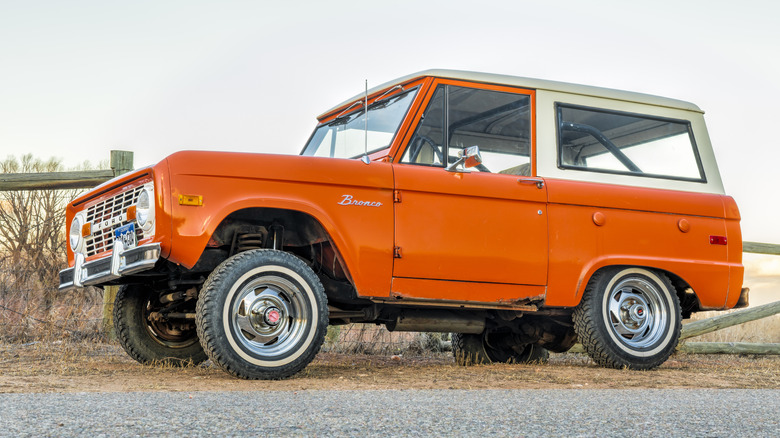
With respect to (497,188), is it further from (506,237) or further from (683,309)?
(683,309)

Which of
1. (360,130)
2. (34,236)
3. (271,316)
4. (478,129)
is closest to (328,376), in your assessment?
(271,316)

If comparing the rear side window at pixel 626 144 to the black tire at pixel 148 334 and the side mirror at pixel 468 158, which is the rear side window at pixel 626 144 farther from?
the black tire at pixel 148 334

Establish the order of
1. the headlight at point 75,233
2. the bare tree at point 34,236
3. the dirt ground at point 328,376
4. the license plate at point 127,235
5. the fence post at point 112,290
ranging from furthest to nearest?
the bare tree at point 34,236 → the fence post at point 112,290 → the headlight at point 75,233 → the license plate at point 127,235 → the dirt ground at point 328,376

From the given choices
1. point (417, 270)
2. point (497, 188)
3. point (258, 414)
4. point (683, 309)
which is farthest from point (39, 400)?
point (683, 309)

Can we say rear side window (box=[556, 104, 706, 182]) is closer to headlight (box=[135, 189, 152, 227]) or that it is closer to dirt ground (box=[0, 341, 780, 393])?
dirt ground (box=[0, 341, 780, 393])

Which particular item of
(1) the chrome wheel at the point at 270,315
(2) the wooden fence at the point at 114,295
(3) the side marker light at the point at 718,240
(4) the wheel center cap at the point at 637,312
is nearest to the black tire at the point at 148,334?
(1) the chrome wheel at the point at 270,315

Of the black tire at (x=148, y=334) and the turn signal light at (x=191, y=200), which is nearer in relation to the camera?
the turn signal light at (x=191, y=200)

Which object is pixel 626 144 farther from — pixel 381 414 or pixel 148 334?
pixel 381 414

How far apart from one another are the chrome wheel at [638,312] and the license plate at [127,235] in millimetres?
3667

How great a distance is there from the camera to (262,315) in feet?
16.6

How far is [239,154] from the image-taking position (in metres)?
5.11

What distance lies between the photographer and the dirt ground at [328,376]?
181 inches

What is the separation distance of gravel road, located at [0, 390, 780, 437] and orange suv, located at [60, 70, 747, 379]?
1.18 meters

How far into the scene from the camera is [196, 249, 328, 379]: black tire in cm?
485
